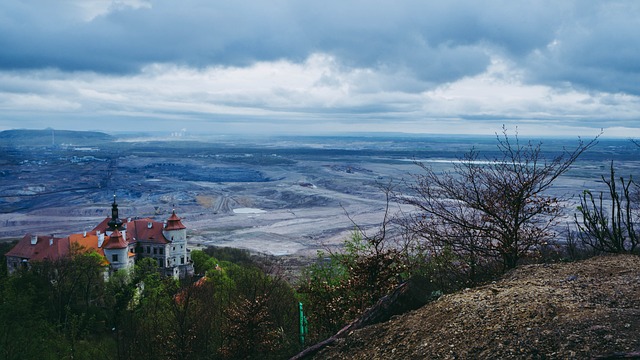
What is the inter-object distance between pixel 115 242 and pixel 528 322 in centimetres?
3254

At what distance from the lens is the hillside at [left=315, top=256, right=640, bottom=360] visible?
470 cm

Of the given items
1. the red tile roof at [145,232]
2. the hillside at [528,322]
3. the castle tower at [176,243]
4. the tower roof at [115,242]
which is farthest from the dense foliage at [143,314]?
the red tile roof at [145,232]

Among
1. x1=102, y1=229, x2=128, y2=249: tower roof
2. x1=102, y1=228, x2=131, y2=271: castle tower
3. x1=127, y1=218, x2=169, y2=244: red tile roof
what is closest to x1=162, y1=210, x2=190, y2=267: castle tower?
x1=127, y1=218, x2=169, y2=244: red tile roof

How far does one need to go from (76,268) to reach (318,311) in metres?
24.2

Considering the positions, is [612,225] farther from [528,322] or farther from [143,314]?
[143,314]

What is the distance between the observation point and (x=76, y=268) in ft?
96.5

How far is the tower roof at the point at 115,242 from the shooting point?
33.8 metres

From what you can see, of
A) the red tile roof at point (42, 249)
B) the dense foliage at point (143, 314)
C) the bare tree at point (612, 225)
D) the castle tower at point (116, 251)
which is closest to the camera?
the bare tree at point (612, 225)

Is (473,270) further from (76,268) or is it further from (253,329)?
(76,268)

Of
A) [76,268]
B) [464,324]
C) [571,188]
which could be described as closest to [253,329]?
[464,324]

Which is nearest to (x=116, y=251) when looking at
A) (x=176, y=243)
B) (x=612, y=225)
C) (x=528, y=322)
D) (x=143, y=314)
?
(x=176, y=243)

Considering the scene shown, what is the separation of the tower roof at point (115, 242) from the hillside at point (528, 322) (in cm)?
3009

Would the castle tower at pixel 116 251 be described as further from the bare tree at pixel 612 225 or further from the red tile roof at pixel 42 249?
the bare tree at pixel 612 225

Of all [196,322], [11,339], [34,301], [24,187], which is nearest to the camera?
[196,322]
